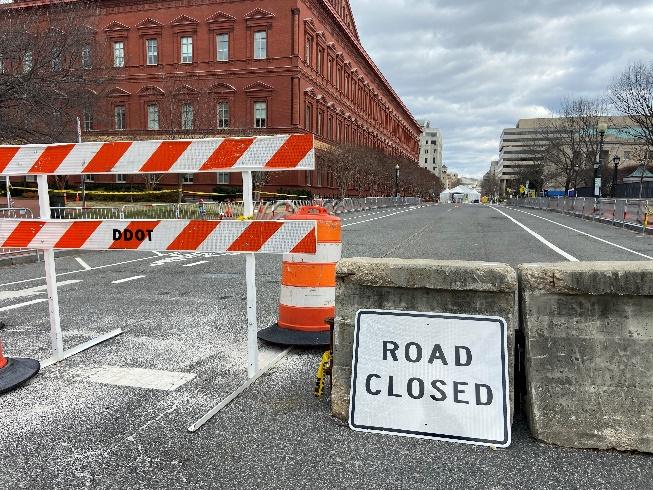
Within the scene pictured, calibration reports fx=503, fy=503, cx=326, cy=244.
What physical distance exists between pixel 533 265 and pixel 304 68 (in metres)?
46.6

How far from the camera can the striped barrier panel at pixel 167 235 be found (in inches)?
147

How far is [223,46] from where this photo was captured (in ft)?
151

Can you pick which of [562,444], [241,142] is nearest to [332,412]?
[562,444]

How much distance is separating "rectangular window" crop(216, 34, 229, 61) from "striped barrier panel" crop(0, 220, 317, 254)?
45.8 m

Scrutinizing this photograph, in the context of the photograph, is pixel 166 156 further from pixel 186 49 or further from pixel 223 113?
pixel 186 49

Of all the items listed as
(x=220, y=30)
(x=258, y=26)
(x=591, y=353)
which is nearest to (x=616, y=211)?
(x=591, y=353)

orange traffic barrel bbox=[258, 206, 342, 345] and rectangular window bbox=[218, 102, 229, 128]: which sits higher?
rectangular window bbox=[218, 102, 229, 128]

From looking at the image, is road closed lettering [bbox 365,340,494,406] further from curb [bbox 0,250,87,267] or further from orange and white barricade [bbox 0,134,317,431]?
curb [bbox 0,250,87,267]

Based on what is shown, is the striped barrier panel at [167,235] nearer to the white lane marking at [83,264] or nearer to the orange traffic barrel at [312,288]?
the orange traffic barrel at [312,288]

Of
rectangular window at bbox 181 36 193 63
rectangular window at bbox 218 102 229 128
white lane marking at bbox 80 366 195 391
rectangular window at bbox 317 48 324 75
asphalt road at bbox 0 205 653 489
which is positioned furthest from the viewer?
rectangular window at bbox 317 48 324 75

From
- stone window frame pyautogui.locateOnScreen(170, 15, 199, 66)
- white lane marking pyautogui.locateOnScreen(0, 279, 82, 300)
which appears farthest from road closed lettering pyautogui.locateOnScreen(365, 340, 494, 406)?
stone window frame pyautogui.locateOnScreen(170, 15, 199, 66)

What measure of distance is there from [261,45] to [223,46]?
3624mm

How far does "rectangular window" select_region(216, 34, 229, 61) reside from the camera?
4609 cm

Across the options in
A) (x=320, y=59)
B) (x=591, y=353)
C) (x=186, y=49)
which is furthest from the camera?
(x=320, y=59)
